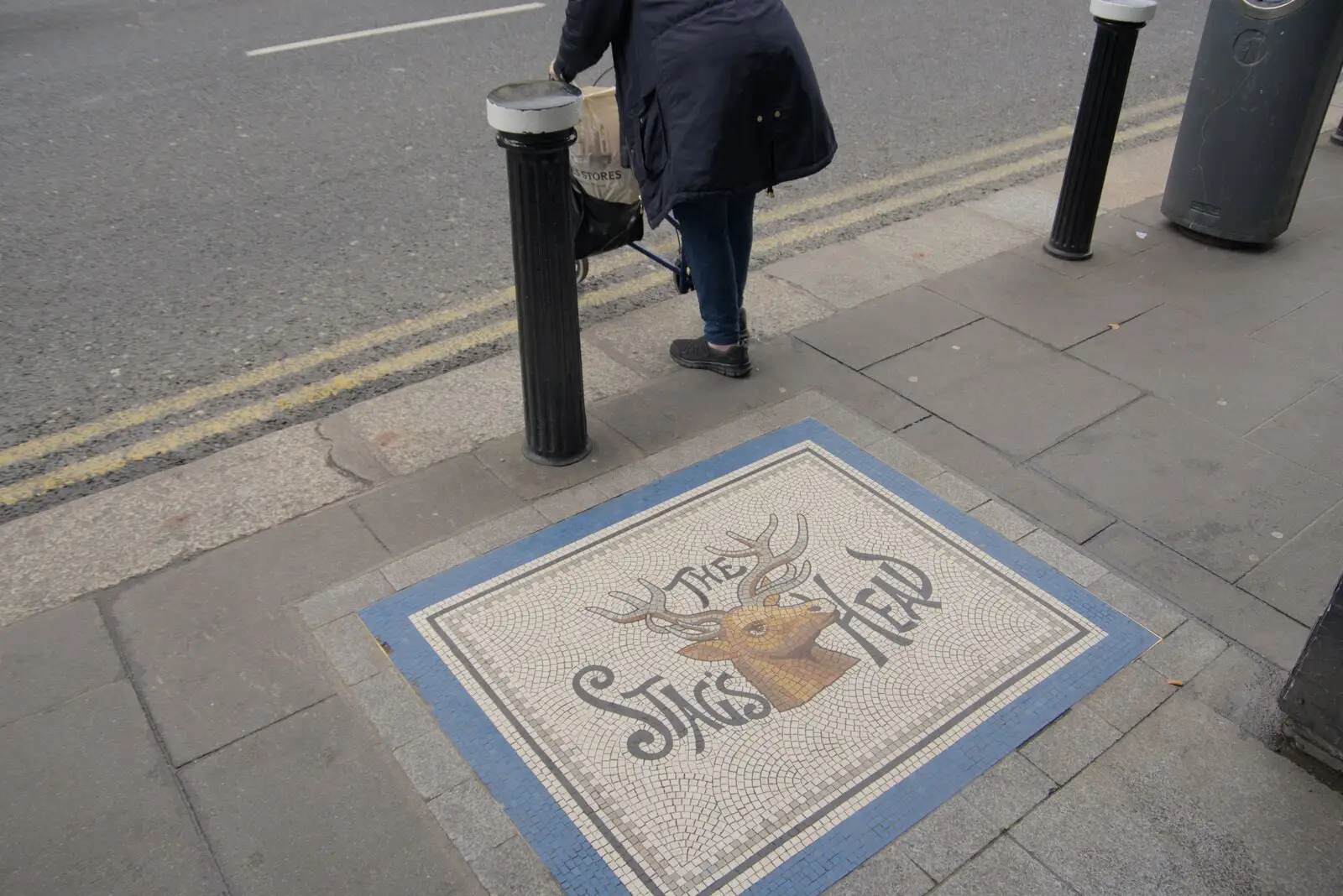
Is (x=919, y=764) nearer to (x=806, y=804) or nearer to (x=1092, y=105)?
(x=806, y=804)

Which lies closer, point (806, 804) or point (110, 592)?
point (806, 804)

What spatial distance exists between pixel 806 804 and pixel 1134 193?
4516mm

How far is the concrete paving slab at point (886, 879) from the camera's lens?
87.0 inches

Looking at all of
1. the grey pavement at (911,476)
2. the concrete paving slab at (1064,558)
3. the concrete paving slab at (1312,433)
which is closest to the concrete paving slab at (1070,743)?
the grey pavement at (911,476)

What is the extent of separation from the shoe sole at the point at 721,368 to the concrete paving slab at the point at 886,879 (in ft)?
6.80

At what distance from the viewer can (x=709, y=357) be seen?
404 centimetres

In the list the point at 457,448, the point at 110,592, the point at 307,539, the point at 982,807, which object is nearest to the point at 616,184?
the point at 457,448

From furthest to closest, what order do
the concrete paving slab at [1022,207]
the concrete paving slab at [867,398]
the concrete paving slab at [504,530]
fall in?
the concrete paving slab at [1022,207]
the concrete paving slab at [867,398]
the concrete paving slab at [504,530]

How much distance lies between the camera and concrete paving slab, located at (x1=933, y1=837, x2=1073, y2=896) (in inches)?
87.0

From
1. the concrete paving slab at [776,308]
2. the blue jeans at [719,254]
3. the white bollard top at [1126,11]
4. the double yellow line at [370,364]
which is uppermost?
the white bollard top at [1126,11]

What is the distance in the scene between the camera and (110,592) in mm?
3008

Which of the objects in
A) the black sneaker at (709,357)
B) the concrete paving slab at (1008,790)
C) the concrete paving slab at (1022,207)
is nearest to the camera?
the concrete paving slab at (1008,790)

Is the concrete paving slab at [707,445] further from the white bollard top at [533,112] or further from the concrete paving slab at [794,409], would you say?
the white bollard top at [533,112]

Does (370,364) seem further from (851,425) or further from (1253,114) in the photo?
(1253,114)
